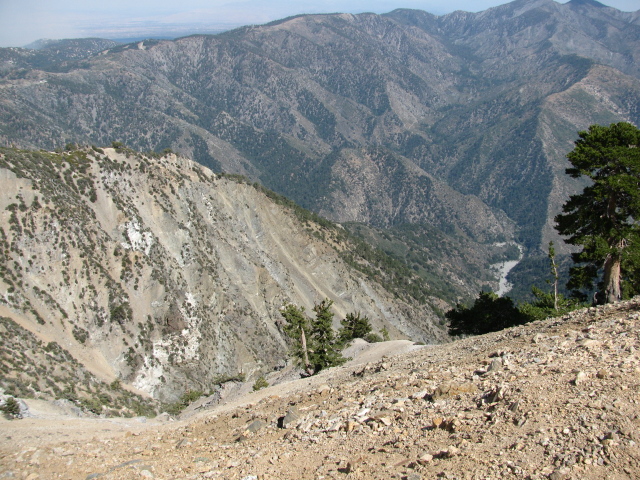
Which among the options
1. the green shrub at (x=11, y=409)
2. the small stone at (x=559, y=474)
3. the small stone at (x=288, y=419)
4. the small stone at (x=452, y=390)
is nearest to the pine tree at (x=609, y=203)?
the small stone at (x=452, y=390)

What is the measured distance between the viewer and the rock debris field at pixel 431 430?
365 inches

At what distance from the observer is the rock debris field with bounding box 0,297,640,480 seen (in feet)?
30.4

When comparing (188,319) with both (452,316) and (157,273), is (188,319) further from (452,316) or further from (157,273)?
(452,316)

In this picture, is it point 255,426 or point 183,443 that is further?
point 255,426

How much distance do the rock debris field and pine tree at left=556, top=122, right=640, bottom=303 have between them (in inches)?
249

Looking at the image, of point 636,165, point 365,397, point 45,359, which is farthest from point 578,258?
point 45,359

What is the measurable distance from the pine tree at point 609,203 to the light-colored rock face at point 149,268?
45586 millimetres

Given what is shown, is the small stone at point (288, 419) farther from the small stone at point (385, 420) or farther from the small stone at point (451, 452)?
the small stone at point (451, 452)

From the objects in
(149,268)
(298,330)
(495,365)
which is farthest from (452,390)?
(149,268)

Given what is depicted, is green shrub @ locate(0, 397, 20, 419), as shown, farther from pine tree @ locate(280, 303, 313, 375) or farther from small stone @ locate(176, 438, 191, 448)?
pine tree @ locate(280, 303, 313, 375)

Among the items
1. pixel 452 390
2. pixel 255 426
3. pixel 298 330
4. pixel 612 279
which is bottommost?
pixel 298 330

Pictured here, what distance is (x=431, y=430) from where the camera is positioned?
11.3m

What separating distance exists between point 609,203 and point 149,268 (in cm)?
5391

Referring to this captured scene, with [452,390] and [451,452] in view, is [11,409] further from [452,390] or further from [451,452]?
[451,452]
